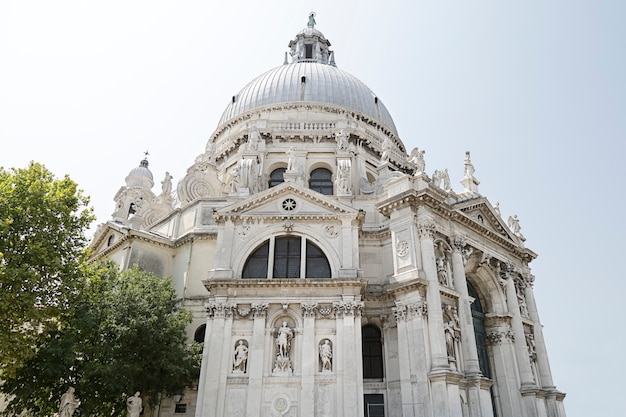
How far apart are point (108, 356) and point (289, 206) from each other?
1074cm

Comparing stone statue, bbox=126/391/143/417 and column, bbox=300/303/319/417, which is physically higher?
column, bbox=300/303/319/417

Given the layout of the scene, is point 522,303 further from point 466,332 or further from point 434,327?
point 434,327

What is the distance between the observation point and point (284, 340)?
22266 mm

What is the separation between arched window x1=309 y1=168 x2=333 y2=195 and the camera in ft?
111

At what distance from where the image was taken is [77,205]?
21828 millimetres

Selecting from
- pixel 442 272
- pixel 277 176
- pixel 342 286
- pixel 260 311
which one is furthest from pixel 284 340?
pixel 277 176

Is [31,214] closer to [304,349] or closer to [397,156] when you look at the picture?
[304,349]

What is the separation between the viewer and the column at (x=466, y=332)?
2331cm

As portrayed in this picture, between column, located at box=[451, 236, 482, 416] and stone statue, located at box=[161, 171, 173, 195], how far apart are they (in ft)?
68.3

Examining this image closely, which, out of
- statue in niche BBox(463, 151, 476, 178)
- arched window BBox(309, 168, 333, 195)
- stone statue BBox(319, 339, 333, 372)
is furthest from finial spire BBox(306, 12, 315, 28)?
stone statue BBox(319, 339, 333, 372)

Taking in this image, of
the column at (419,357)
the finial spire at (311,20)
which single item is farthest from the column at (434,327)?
the finial spire at (311,20)

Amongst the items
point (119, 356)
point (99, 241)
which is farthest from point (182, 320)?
point (99, 241)

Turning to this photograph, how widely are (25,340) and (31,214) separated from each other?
16.1ft

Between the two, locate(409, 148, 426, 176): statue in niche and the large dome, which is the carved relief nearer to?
locate(409, 148, 426, 176): statue in niche
